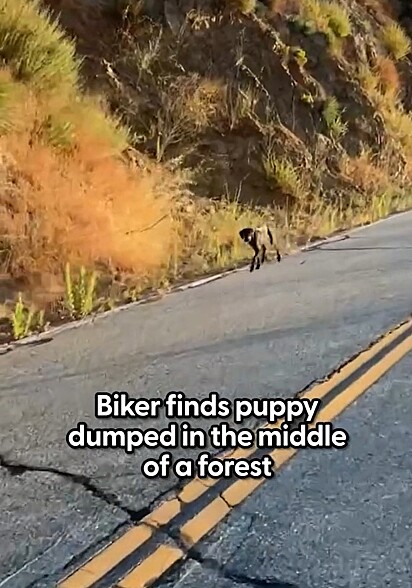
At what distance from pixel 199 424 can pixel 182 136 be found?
11.4 m

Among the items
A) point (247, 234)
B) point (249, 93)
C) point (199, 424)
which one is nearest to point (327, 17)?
point (249, 93)

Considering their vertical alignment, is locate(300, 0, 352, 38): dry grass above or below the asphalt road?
above

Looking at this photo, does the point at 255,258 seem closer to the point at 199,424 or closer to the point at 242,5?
the point at 199,424

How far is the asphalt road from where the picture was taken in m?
3.49

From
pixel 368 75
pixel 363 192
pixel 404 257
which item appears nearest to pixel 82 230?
pixel 404 257

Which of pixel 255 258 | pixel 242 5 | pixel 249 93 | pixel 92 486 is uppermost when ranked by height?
pixel 242 5

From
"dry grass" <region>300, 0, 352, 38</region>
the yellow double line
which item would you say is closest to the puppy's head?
the yellow double line

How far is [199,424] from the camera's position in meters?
5.04

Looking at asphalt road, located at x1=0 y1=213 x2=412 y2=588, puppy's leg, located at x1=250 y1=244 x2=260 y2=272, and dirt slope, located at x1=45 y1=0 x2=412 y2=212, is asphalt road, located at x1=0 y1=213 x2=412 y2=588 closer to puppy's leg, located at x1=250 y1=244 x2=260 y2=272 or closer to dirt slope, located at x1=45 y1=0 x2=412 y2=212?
puppy's leg, located at x1=250 y1=244 x2=260 y2=272

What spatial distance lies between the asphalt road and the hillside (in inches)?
42.2

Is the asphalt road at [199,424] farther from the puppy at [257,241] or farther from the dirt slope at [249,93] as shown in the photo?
the dirt slope at [249,93]

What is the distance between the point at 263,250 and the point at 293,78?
32.6 ft

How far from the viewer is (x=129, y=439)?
4750 millimetres

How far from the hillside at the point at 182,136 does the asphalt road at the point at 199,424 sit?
1.07 metres
